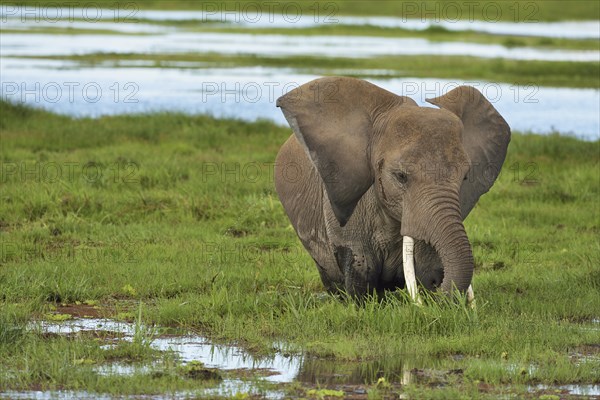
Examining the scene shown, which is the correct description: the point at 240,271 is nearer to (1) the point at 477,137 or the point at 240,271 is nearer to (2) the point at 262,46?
(1) the point at 477,137

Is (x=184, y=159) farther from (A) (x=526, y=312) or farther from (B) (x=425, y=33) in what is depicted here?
(B) (x=425, y=33)

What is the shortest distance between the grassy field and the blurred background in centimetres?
504

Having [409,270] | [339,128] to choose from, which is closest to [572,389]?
[409,270]

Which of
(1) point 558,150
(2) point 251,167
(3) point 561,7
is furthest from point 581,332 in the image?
(3) point 561,7

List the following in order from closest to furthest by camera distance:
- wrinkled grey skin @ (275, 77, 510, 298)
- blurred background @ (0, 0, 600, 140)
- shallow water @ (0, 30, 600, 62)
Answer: wrinkled grey skin @ (275, 77, 510, 298), blurred background @ (0, 0, 600, 140), shallow water @ (0, 30, 600, 62)

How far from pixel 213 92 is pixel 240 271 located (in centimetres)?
1674

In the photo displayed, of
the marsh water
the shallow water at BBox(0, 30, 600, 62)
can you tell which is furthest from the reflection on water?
the shallow water at BBox(0, 30, 600, 62)

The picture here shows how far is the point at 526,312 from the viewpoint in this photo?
328 inches

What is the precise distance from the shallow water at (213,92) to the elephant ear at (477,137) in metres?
11.9

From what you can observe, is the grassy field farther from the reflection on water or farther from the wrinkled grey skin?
the wrinkled grey skin

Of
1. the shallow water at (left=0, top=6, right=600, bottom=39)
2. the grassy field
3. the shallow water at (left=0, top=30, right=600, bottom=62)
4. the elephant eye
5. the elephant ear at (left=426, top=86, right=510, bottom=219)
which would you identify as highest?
the shallow water at (left=0, top=6, right=600, bottom=39)

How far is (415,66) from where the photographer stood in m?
33.6

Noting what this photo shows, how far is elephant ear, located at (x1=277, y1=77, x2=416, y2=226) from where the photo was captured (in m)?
7.82

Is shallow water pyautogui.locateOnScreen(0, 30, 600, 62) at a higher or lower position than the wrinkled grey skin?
higher
